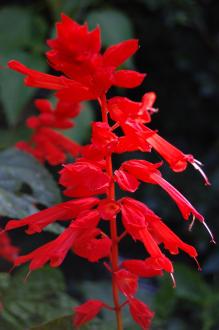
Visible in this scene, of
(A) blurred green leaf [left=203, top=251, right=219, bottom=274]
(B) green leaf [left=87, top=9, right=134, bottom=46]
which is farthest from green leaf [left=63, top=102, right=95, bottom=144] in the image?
(A) blurred green leaf [left=203, top=251, right=219, bottom=274]

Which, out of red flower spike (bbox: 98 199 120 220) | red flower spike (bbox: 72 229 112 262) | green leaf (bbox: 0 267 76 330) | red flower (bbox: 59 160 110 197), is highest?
red flower (bbox: 59 160 110 197)

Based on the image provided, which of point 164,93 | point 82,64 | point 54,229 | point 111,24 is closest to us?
point 82,64

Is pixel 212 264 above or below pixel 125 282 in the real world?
below

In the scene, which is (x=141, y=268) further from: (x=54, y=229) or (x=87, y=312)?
(x=54, y=229)

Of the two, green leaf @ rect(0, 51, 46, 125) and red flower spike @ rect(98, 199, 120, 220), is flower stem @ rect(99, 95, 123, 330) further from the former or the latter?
green leaf @ rect(0, 51, 46, 125)

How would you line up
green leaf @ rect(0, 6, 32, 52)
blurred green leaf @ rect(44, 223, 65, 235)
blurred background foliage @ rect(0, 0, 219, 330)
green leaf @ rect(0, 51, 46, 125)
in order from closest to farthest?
1. blurred green leaf @ rect(44, 223, 65, 235)
2. blurred background foliage @ rect(0, 0, 219, 330)
3. green leaf @ rect(0, 51, 46, 125)
4. green leaf @ rect(0, 6, 32, 52)

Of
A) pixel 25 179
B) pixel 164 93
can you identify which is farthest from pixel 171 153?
pixel 164 93

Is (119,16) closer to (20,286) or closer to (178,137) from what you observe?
(178,137)
